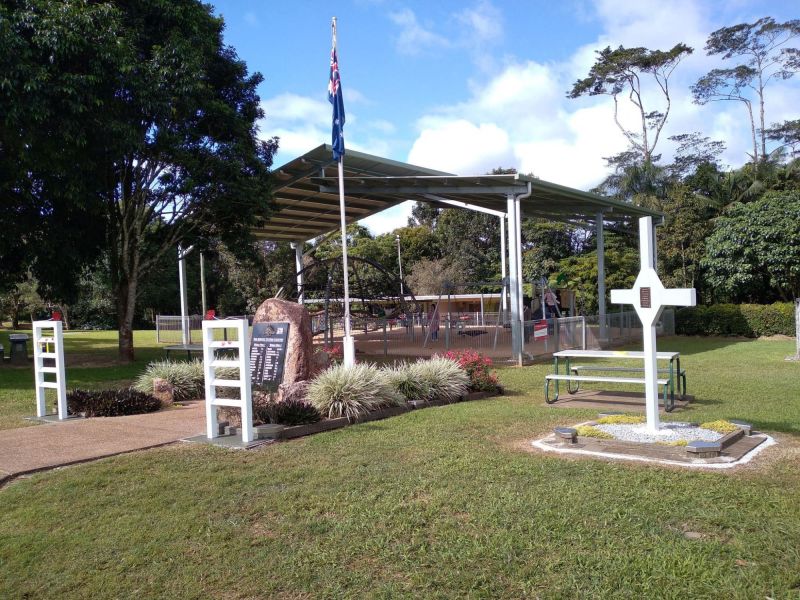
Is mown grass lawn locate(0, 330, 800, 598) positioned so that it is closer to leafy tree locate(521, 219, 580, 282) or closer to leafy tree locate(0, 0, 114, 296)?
leafy tree locate(0, 0, 114, 296)

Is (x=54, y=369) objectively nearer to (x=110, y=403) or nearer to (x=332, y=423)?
(x=110, y=403)

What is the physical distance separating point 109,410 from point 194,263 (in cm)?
4029

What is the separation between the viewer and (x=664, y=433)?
723 cm

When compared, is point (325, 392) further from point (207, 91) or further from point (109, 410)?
point (207, 91)

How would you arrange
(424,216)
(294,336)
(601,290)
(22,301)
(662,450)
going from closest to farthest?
(662,450) < (294,336) < (601,290) < (22,301) < (424,216)

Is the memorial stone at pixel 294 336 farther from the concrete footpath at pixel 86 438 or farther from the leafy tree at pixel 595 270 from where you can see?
the leafy tree at pixel 595 270

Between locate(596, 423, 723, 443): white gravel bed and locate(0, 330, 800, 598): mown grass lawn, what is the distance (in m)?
0.74

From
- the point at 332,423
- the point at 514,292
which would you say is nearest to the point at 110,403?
the point at 332,423

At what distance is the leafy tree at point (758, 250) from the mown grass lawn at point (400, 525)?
22.5 m

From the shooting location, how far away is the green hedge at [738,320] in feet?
85.9

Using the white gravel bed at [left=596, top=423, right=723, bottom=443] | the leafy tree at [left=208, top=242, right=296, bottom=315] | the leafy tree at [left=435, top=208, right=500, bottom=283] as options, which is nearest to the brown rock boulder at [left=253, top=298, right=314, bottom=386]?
the white gravel bed at [left=596, top=423, right=723, bottom=443]

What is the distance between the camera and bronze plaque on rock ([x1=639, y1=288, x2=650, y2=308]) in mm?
7328

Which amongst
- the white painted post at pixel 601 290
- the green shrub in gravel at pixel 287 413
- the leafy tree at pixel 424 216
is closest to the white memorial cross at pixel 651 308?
the green shrub in gravel at pixel 287 413

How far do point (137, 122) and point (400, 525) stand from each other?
14.4 meters
